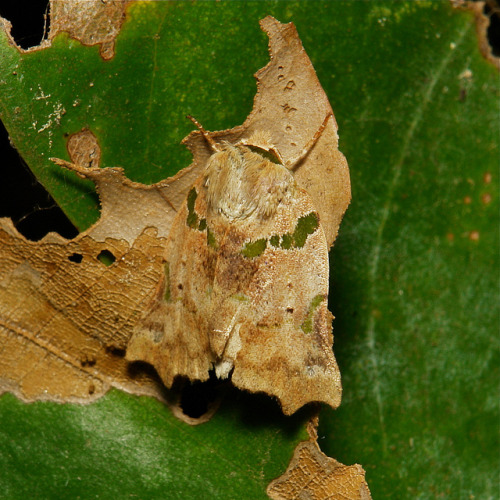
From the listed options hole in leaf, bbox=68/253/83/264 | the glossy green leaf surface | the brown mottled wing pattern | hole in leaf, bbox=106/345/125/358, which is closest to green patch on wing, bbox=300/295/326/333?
the brown mottled wing pattern

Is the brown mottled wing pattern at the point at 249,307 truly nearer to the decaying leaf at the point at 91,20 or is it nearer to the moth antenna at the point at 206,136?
the moth antenna at the point at 206,136

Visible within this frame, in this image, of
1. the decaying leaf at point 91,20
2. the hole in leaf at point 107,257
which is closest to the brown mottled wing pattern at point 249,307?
the hole in leaf at point 107,257

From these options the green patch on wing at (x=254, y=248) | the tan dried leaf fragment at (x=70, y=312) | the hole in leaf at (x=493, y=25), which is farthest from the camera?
the hole in leaf at (x=493, y=25)

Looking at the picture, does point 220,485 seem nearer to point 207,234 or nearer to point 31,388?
point 31,388

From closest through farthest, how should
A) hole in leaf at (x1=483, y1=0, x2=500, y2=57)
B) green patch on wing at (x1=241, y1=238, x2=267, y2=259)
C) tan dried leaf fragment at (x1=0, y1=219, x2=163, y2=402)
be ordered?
tan dried leaf fragment at (x1=0, y1=219, x2=163, y2=402)
green patch on wing at (x1=241, y1=238, x2=267, y2=259)
hole in leaf at (x1=483, y1=0, x2=500, y2=57)

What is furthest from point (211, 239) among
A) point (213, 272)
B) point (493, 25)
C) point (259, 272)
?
point (493, 25)

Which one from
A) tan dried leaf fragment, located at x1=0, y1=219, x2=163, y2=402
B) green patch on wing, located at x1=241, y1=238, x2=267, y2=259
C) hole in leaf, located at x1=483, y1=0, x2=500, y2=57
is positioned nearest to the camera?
tan dried leaf fragment, located at x1=0, y1=219, x2=163, y2=402

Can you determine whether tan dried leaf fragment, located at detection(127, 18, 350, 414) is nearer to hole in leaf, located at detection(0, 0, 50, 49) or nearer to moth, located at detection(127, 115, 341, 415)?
moth, located at detection(127, 115, 341, 415)
